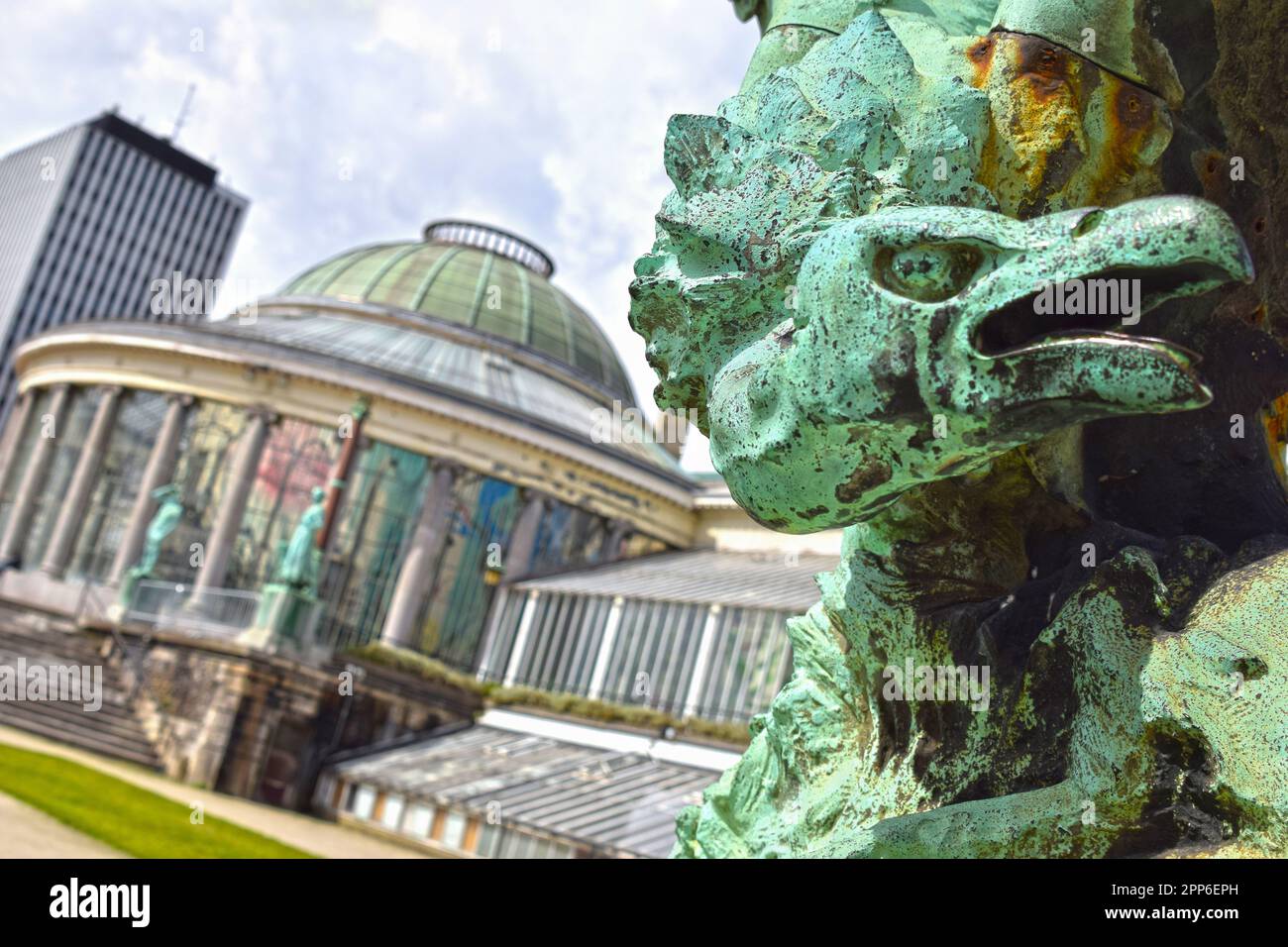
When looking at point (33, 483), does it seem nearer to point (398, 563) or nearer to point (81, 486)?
point (81, 486)

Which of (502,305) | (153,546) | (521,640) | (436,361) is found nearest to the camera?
(153,546)

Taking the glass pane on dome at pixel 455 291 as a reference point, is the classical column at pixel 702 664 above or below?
below

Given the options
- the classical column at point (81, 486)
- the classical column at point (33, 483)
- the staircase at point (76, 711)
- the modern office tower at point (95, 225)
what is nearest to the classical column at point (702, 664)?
the staircase at point (76, 711)

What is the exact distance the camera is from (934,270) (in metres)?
1.39

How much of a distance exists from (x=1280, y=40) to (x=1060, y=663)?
1.07 meters

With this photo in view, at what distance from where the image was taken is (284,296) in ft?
125

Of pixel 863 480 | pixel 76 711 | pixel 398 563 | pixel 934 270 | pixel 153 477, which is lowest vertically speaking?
pixel 76 711

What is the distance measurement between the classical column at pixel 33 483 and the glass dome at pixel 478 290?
844 centimetres

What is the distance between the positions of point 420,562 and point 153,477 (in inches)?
297

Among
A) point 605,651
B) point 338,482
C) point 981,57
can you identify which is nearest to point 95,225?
point 338,482

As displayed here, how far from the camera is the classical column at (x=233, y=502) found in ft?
93.1

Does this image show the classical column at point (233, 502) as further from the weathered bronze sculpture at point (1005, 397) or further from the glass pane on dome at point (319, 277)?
the weathered bronze sculpture at point (1005, 397)
